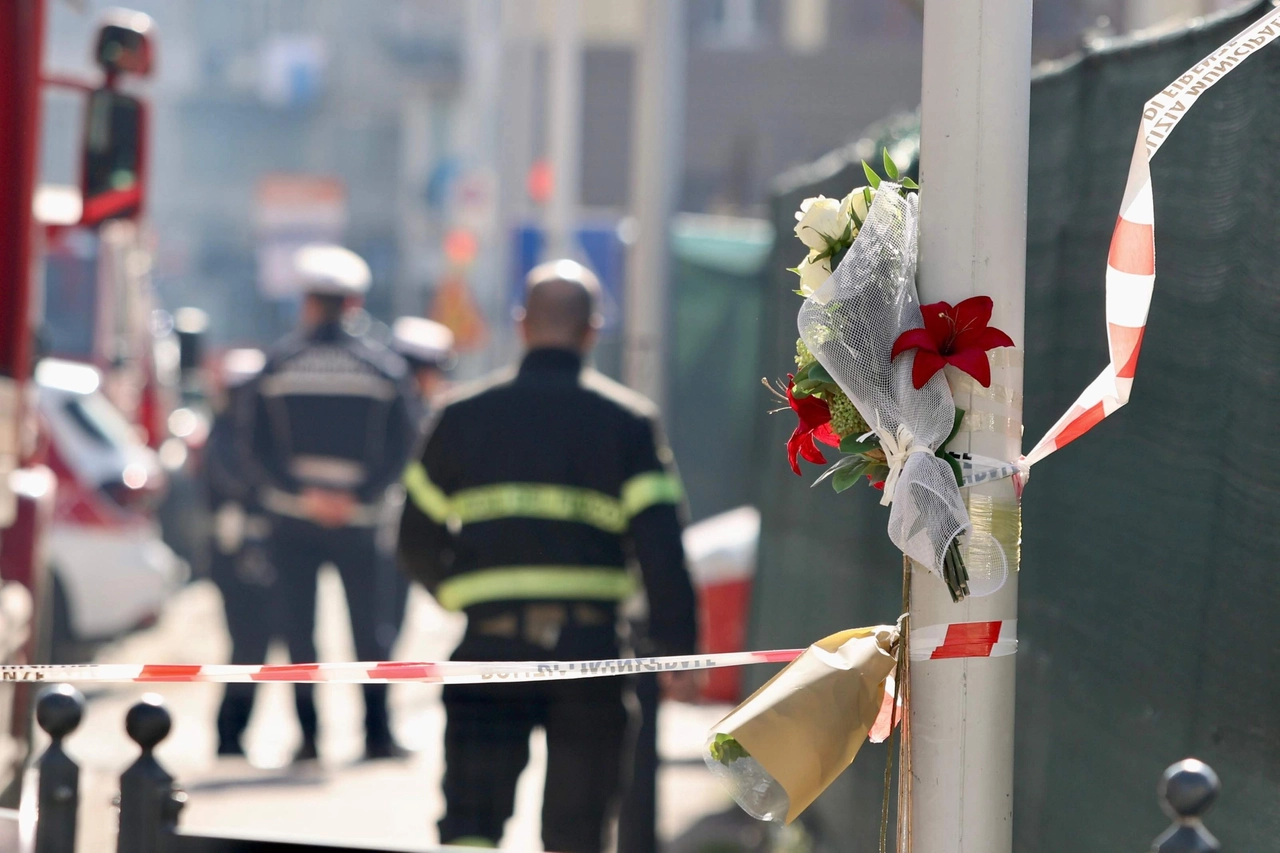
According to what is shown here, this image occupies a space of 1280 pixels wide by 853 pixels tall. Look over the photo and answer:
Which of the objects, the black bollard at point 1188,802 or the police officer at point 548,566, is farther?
the police officer at point 548,566

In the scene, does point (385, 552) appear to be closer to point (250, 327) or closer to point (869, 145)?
point (869, 145)

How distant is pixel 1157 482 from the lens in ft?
10.1

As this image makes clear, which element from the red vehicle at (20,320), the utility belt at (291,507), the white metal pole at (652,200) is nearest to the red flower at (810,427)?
the red vehicle at (20,320)

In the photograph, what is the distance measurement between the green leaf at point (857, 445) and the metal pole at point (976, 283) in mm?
117

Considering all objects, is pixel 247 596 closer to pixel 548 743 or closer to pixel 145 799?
pixel 548 743

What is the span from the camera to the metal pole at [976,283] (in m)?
2.32

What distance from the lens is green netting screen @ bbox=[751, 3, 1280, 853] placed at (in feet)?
8.89

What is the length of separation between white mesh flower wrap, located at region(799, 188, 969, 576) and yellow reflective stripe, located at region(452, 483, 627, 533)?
7.54 feet

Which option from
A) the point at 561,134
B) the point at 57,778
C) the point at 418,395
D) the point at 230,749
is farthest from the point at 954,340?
the point at 561,134

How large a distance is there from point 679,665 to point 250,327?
3976 cm

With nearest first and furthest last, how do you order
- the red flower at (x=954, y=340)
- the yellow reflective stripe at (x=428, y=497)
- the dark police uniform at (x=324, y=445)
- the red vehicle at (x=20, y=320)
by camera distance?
the red flower at (x=954, y=340), the yellow reflective stripe at (x=428, y=497), the red vehicle at (x=20, y=320), the dark police uniform at (x=324, y=445)

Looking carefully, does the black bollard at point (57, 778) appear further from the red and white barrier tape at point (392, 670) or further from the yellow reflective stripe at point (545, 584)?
the yellow reflective stripe at point (545, 584)

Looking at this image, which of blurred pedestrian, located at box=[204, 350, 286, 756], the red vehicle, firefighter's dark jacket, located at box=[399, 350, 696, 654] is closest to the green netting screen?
firefighter's dark jacket, located at box=[399, 350, 696, 654]

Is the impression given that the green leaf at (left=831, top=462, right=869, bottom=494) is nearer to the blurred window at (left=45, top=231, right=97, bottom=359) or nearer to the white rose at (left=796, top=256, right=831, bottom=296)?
the white rose at (left=796, top=256, right=831, bottom=296)
